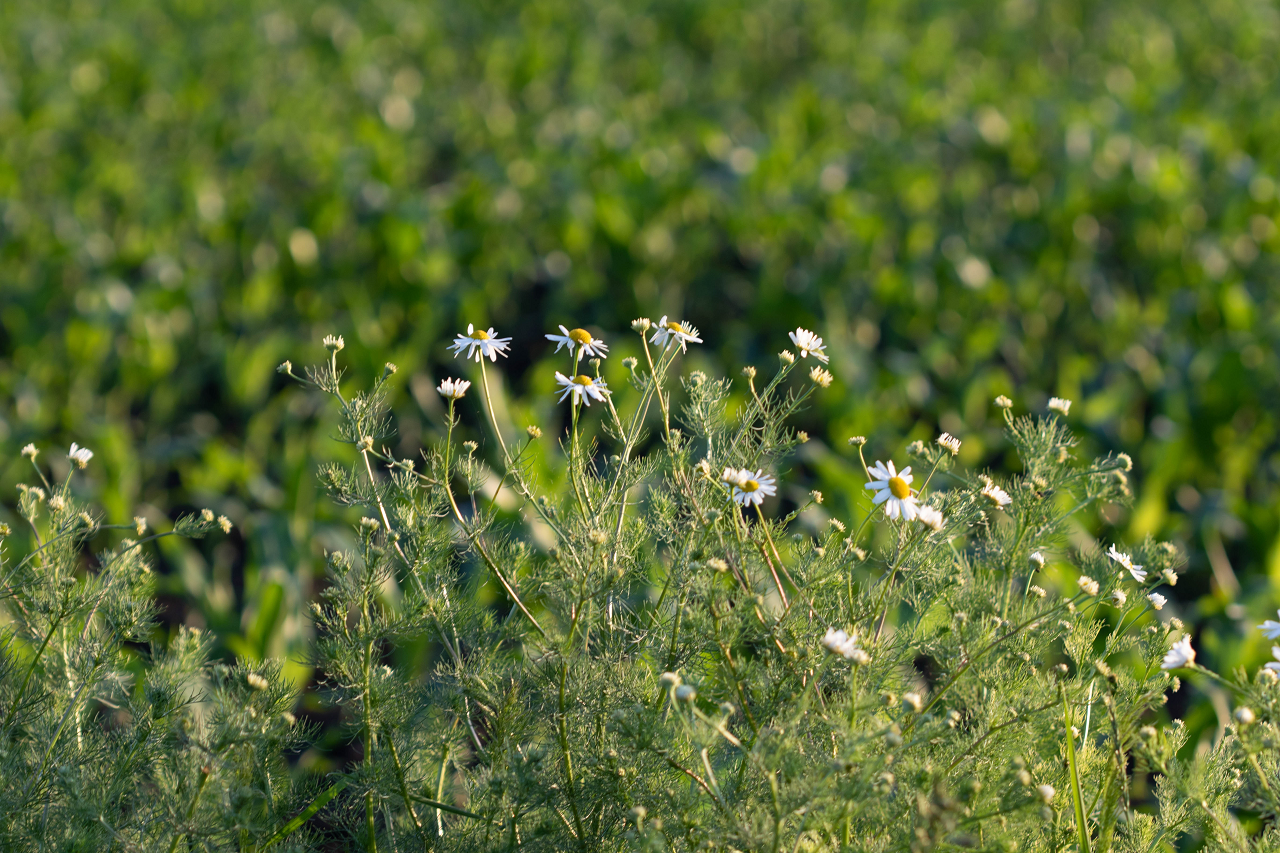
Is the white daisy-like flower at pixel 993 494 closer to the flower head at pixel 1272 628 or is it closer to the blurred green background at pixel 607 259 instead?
the flower head at pixel 1272 628

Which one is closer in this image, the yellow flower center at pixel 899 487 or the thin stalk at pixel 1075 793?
the thin stalk at pixel 1075 793

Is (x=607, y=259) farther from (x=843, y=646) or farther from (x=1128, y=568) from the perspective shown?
(x=843, y=646)

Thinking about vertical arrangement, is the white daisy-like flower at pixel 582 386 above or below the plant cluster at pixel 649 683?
above

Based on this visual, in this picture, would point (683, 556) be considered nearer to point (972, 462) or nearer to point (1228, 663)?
point (1228, 663)

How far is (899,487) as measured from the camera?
135 cm

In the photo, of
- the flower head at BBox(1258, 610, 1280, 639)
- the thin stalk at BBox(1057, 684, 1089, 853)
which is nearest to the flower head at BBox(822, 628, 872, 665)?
the thin stalk at BBox(1057, 684, 1089, 853)

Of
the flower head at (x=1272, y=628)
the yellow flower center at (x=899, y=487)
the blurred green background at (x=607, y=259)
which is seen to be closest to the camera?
the flower head at (x=1272, y=628)

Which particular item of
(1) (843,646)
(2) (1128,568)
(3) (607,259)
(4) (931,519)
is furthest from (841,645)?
(3) (607,259)

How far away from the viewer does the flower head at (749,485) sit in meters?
1.24

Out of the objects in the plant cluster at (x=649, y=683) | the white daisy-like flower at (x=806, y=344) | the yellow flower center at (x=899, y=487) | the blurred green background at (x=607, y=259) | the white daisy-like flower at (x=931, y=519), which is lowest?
the blurred green background at (x=607, y=259)

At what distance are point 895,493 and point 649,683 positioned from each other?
0.40m

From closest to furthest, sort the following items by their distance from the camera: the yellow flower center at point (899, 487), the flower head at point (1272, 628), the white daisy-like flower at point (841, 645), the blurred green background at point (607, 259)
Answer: the white daisy-like flower at point (841, 645), the flower head at point (1272, 628), the yellow flower center at point (899, 487), the blurred green background at point (607, 259)

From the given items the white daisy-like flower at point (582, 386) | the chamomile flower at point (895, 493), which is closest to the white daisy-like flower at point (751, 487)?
the chamomile flower at point (895, 493)

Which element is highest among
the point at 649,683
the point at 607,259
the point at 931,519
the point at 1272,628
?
the point at 931,519
